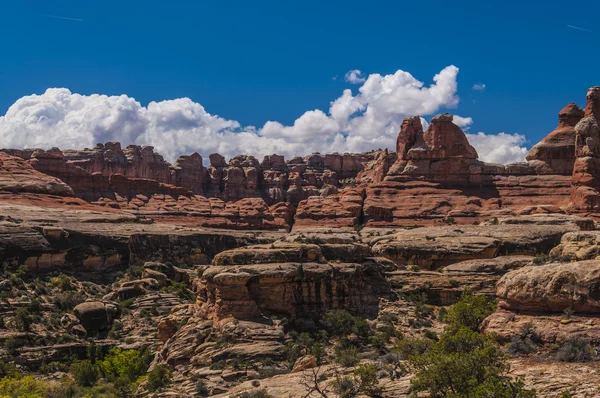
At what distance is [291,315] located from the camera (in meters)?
37.3

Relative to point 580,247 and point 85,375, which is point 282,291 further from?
point 580,247

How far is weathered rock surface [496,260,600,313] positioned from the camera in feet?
78.5

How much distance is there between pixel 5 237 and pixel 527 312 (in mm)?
45352

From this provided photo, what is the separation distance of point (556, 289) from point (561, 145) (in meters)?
76.6

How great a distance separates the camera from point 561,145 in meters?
94.7

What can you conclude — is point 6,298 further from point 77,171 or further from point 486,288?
point 77,171

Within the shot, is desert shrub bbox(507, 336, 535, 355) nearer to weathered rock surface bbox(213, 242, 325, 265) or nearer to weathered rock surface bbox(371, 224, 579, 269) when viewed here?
weathered rock surface bbox(213, 242, 325, 265)

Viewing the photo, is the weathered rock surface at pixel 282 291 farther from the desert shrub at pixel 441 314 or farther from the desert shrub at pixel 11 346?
the desert shrub at pixel 11 346

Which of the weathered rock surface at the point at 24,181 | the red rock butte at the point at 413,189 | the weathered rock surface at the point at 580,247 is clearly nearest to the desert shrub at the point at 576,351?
the weathered rock surface at the point at 580,247

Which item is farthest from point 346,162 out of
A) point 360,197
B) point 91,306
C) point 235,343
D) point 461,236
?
point 235,343

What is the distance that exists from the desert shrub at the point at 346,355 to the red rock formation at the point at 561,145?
229 feet

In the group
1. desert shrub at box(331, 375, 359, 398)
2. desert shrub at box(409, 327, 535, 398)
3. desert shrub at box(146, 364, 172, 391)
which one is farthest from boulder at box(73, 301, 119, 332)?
desert shrub at box(409, 327, 535, 398)

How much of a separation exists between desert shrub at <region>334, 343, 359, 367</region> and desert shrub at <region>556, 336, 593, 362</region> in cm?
1002

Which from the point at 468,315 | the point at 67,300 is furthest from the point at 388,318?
the point at 67,300
